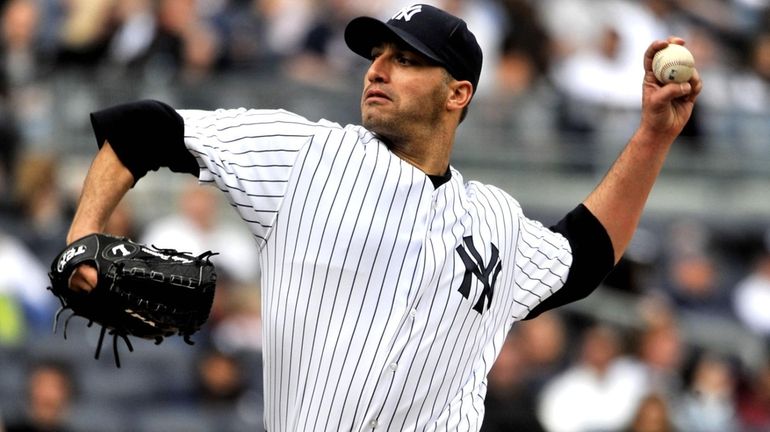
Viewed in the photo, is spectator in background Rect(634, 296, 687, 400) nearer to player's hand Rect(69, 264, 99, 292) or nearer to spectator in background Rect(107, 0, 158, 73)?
spectator in background Rect(107, 0, 158, 73)

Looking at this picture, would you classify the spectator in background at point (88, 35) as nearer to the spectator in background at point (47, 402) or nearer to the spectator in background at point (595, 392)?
the spectator in background at point (47, 402)

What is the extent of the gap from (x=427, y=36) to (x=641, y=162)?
0.75 m

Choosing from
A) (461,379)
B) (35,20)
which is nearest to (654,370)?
(35,20)

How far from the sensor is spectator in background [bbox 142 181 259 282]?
8.70m

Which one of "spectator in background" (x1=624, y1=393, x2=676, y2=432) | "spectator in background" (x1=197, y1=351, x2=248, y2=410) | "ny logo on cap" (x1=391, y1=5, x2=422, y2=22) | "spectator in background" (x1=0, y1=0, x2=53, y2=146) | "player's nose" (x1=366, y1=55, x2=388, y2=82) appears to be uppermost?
"spectator in background" (x1=0, y1=0, x2=53, y2=146)

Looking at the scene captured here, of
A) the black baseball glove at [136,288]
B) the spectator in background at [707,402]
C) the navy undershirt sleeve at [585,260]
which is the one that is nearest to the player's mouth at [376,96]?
the black baseball glove at [136,288]

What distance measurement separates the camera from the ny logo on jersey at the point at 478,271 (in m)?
3.77

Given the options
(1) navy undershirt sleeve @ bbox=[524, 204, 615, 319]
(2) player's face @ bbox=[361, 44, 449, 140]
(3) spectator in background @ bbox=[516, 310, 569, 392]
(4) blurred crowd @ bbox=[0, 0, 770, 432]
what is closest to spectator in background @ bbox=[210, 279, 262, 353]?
(4) blurred crowd @ bbox=[0, 0, 770, 432]

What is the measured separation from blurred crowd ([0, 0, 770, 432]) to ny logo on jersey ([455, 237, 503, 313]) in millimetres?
3755

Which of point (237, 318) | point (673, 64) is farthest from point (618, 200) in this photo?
point (237, 318)

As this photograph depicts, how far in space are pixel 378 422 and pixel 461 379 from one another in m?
0.28

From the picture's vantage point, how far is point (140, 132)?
3.58 metres

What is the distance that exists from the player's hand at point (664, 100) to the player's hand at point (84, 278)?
5.16 ft

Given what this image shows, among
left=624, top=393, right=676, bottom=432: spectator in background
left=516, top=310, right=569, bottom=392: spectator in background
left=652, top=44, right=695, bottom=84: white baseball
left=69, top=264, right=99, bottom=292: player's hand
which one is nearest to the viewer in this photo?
left=69, top=264, right=99, bottom=292: player's hand
